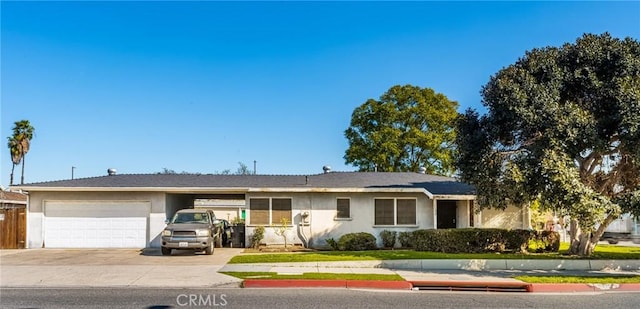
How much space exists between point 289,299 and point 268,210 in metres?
11.5

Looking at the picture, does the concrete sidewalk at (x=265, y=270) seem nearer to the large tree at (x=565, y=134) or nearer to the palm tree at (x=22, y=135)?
the large tree at (x=565, y=134)

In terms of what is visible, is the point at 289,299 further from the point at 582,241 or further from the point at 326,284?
the point at 582,241

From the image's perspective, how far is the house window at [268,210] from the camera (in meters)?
21.2

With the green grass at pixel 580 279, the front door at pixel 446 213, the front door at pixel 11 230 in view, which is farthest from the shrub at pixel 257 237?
the green grass at pixel 580 279

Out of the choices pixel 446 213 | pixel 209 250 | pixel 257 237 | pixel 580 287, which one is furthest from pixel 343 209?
pixel 580 287

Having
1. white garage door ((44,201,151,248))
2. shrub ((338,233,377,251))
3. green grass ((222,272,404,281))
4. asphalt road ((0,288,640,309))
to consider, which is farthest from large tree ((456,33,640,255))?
white garage door ((44,201,151,248))

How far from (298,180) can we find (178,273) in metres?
10.5

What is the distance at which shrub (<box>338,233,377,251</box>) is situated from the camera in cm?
1953

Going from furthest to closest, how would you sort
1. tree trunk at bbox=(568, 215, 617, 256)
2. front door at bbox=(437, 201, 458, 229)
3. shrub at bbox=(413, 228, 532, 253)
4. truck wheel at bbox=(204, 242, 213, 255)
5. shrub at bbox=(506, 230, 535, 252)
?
front door at bbox=(437, 201, 458, 229) → shrub at bbox=(506, 230, 535, 252) → truck wheel at bbox=(204, 242, 213, 255) → shrub at bbox=(413, 228, 532, 253) → tree trunk at bbox=(568, 215, 617, 256)

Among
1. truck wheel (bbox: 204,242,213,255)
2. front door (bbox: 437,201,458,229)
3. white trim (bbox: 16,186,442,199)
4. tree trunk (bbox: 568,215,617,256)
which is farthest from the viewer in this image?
front door (bbox: 437,201,458,229)

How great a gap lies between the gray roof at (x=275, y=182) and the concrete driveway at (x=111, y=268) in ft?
10.2

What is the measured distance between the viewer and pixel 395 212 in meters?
21.3

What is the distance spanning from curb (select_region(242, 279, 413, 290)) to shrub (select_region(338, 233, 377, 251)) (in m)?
7.79

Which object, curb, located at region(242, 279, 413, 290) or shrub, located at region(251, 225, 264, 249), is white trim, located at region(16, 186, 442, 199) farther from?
curb, located at region(242, 279, 413, 290)
